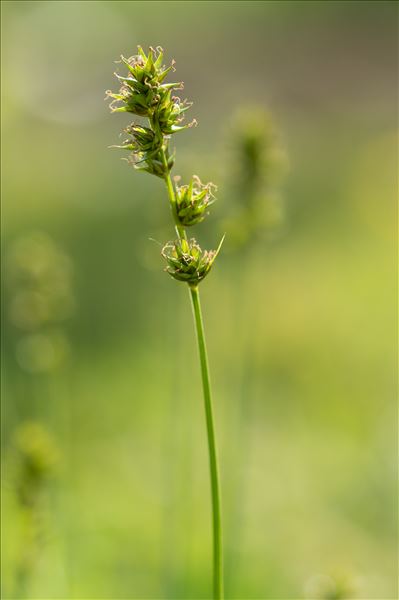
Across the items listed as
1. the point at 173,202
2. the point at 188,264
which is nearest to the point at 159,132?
the point at 173,202

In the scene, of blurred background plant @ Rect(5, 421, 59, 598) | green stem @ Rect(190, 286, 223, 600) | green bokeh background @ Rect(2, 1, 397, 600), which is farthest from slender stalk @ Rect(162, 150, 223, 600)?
blurred background plant @ Rect(5, 421, 59, 598)

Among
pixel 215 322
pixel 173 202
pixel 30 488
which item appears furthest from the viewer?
pixel 215 322

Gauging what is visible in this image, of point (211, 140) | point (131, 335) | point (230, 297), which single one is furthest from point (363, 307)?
point (211, 140)

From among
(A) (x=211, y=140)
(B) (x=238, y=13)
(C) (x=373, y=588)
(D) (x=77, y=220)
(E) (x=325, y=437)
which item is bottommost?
(C) (x=373, y=588)

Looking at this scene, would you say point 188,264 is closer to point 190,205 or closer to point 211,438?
point 190,205

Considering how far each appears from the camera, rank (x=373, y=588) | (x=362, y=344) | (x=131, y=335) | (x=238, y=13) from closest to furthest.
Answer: (x=373, y=588)
(x=362, y=344)
(x=131, y=335)
(x=238, y=13)

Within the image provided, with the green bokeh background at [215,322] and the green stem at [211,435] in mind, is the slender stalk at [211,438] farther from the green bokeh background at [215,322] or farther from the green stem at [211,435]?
the green bokeh background at [215,322]

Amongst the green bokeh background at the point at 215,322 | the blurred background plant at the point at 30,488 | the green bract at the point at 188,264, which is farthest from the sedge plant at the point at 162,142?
the blurred background plant at the point at 30,488

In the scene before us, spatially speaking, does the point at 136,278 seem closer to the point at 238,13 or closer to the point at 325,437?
the point at 325,437
